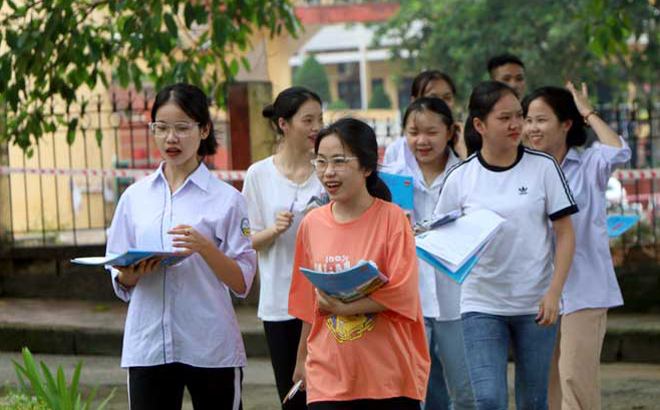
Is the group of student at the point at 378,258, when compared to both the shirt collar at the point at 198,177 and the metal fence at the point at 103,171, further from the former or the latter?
the metal fence at the point at 103,171

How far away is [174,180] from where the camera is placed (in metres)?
4.95

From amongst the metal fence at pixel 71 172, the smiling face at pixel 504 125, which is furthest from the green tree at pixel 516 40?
the smiling face at pixel 504 125

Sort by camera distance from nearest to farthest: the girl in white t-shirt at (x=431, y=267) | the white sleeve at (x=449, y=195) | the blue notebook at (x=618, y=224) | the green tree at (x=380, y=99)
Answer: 1. the white sleeve at (x=449, y=195)
2. the girl in white t-shirt at (x=431, y=267)
3. the blue notebook at (x=618, y=224)
4. the green tree at (x=380, y=99)

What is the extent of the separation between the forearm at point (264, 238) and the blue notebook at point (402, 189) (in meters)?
0.61

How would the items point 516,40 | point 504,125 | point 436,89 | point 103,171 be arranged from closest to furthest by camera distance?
point 504,125
point 436,89
point 103,171
point 516,40

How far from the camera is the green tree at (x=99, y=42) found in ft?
30.3

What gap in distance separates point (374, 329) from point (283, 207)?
1.56m

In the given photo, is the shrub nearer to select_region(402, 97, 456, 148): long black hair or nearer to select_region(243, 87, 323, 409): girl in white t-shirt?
select_region(243, 87, 323, 409): girl in white t-shirt

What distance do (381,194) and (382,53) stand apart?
2254 inches

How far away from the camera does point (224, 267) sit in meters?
4.71

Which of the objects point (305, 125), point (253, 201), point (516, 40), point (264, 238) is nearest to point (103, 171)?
point (253, 201)

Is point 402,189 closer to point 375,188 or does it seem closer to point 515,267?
point 515,267

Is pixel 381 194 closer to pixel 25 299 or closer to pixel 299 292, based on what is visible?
pixel 299 292

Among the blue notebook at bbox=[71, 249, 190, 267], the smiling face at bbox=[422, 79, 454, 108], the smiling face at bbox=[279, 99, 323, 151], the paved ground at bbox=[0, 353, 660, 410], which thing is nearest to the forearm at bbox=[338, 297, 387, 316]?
the blue notebook at bbox=[71, 249, 190, 267]
